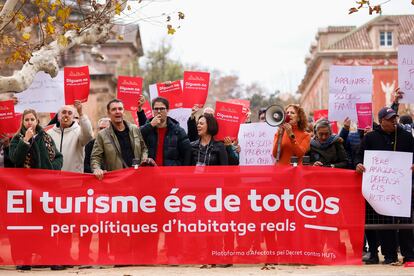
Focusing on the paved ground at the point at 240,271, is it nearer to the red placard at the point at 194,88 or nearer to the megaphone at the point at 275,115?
the megaphone at the point at 275,115

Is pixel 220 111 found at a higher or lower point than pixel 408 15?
lower

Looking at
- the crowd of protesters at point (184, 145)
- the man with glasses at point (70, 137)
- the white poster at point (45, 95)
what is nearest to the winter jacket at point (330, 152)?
the crowd of protesters at point (184, 145)

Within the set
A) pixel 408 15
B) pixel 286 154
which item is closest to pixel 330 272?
pixel 286 154

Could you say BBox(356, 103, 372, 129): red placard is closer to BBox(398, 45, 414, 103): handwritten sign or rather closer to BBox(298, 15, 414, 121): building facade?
BBox(398, 45, 414, 103): handwritten sign

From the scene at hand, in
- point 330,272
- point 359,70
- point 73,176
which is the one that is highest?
point 359,70

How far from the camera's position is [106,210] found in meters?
12.0

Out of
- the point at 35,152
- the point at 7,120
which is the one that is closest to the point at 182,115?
the point at 7,120

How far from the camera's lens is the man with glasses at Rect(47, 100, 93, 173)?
43.6 ft

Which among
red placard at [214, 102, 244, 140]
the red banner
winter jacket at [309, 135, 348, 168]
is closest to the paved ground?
the red banner

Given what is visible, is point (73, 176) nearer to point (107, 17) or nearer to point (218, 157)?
point (218, 157)

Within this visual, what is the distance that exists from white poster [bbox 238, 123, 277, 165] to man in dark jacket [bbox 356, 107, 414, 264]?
2.09 meters

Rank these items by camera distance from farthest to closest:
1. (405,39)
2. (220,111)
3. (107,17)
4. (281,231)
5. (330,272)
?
1. (405,39)
2. (107,17)
3. (220,111)
4. (281,231)
5. (330,272)

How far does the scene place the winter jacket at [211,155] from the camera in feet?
41.4

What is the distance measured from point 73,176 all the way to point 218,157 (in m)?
1.88
